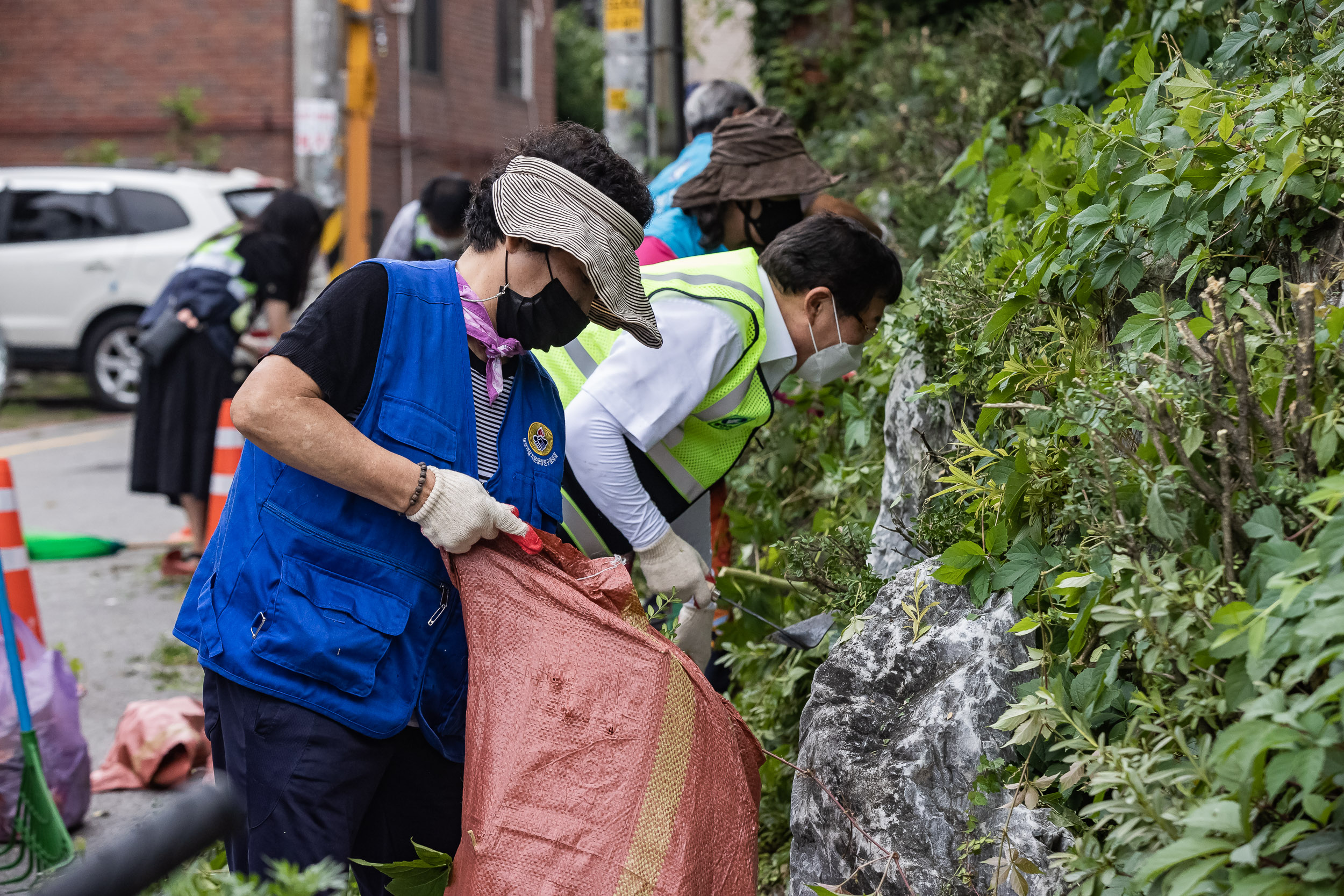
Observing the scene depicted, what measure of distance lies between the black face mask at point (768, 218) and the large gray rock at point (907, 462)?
762mm

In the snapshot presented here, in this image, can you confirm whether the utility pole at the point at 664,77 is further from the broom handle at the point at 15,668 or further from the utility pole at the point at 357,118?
the broom handle at the point at 15,668

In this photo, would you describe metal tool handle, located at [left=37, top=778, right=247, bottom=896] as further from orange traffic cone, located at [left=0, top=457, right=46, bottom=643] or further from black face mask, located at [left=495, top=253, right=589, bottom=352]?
orange traffic cone, located at [left=0, top=457, right=46, bottom=643]

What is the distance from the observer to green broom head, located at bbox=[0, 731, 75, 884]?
3.24m

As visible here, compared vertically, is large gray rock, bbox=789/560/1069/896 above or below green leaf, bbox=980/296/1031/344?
below

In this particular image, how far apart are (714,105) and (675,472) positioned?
9.25 feet

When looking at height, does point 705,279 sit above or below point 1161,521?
above

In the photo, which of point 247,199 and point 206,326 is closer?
point 206,326

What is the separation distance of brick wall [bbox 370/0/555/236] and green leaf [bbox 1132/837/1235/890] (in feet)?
55.9

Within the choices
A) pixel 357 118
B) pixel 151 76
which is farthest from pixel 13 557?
pixel 151 76

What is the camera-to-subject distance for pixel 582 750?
193cm

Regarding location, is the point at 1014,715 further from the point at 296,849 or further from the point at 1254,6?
the point at 1254,6

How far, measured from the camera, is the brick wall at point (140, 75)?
15547 millimetres

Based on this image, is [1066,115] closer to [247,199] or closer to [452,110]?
[247,199]

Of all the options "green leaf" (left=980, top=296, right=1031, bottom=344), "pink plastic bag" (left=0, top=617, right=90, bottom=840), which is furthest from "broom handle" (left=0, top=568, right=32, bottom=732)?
"green leaf" (left=980, top=296, right=1031, bottom=344)
